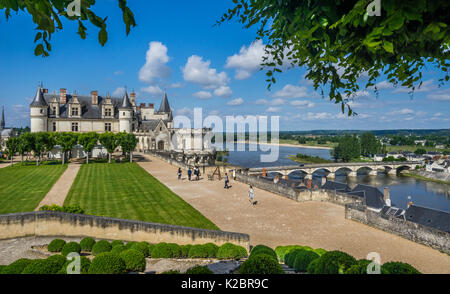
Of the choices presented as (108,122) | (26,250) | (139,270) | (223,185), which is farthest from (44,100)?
(139,270)

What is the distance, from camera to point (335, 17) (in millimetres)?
2656

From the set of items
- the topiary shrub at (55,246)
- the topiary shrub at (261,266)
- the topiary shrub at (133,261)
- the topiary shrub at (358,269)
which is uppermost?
the topiary shrub at (358,269)

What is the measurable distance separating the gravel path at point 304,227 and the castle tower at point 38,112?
34.5 m

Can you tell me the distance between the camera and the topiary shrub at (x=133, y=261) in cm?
607

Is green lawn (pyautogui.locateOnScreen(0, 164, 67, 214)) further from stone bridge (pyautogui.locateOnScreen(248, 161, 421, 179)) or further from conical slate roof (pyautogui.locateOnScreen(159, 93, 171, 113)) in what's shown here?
conical slate roof (pyautogui.locateOnScreen(159, 93, 171, 113))

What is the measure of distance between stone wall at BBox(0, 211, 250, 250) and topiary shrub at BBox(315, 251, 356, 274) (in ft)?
20.2

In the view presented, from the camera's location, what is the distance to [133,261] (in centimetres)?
614

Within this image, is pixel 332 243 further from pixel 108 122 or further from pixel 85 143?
pixel 108 122

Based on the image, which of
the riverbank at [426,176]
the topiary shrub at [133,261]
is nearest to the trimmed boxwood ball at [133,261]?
the topiary shrub at [133,261]

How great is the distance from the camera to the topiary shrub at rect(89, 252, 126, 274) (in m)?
5.25

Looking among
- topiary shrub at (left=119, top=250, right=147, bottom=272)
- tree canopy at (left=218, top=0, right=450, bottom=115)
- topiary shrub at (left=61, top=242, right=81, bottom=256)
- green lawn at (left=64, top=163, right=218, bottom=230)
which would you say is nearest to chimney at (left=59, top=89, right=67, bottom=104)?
green lawn at (left=64, top=163, right=218, bottom=230)

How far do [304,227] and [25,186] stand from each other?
21177mm

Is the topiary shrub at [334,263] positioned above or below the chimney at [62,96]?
below

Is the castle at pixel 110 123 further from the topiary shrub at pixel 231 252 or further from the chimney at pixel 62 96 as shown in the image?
the topiary shrub at pixel 231 252
